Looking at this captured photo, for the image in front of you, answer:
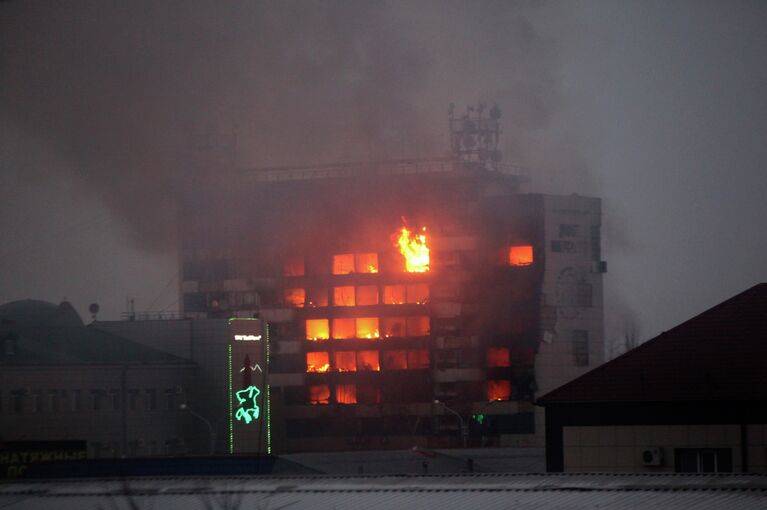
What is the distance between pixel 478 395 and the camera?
116250 mm

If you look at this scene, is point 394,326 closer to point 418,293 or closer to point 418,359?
point 418,293

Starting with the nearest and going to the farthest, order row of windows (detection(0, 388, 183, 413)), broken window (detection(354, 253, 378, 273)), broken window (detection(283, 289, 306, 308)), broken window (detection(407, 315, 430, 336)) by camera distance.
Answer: row of windows (detection(0, 388, 183, 413)) < broken window (detection(407, 315, 430, 336)) < broken window (detection(354, 253, 378, 273)) < broken window (detection(283, 289, 306, 308))

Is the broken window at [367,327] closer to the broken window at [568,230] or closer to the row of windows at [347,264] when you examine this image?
the row of windows at [347,264]

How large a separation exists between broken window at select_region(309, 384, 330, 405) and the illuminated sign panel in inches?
747

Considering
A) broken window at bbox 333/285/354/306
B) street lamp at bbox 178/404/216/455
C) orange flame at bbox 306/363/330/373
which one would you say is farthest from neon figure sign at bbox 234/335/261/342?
broken window at bbox 333/285/354/306

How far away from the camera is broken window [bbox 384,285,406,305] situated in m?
122

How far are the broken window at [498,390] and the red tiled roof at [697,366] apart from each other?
67231 mm

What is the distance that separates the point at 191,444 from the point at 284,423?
2178cm

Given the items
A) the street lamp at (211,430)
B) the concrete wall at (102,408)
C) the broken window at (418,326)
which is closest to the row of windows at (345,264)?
the broken window at (418,326)

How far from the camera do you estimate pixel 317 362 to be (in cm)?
12294

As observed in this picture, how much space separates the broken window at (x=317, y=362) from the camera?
402 ft

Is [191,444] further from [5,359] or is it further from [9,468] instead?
[9,468]

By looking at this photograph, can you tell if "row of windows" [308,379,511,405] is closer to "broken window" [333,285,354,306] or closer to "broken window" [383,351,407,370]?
"broken window" [383,351,407,370]

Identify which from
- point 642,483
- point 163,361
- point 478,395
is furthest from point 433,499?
point 478,395
